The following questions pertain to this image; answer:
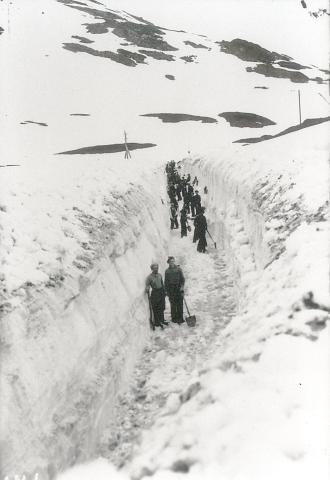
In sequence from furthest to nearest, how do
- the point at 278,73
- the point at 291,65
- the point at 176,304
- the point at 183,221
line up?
the point at 291,65
the point at 278,73
the point at 183,221
the point at 176,304

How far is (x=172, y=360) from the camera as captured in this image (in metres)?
8.02

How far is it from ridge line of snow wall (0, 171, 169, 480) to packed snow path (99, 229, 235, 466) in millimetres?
243

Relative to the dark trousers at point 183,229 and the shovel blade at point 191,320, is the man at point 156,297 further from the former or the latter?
the dark trousers at point 183,229

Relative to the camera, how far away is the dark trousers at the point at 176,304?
9.77 metres

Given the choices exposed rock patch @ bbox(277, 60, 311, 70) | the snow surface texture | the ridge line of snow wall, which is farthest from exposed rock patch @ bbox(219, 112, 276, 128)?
the snow surface texture

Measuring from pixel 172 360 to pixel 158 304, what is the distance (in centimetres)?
183

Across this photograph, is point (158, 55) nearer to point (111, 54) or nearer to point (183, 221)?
point (111, 54)

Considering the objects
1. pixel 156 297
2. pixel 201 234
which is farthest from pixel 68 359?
pixel 201 234

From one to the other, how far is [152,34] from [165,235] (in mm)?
76475

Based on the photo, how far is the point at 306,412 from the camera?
365cm

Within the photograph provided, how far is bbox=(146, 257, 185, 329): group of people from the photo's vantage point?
9.63 metres

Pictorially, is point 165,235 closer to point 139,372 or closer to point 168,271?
point 168,271

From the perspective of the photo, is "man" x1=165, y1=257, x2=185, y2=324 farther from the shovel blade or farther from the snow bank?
the snow bank

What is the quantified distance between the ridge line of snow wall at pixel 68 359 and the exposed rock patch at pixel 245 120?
47896mm
